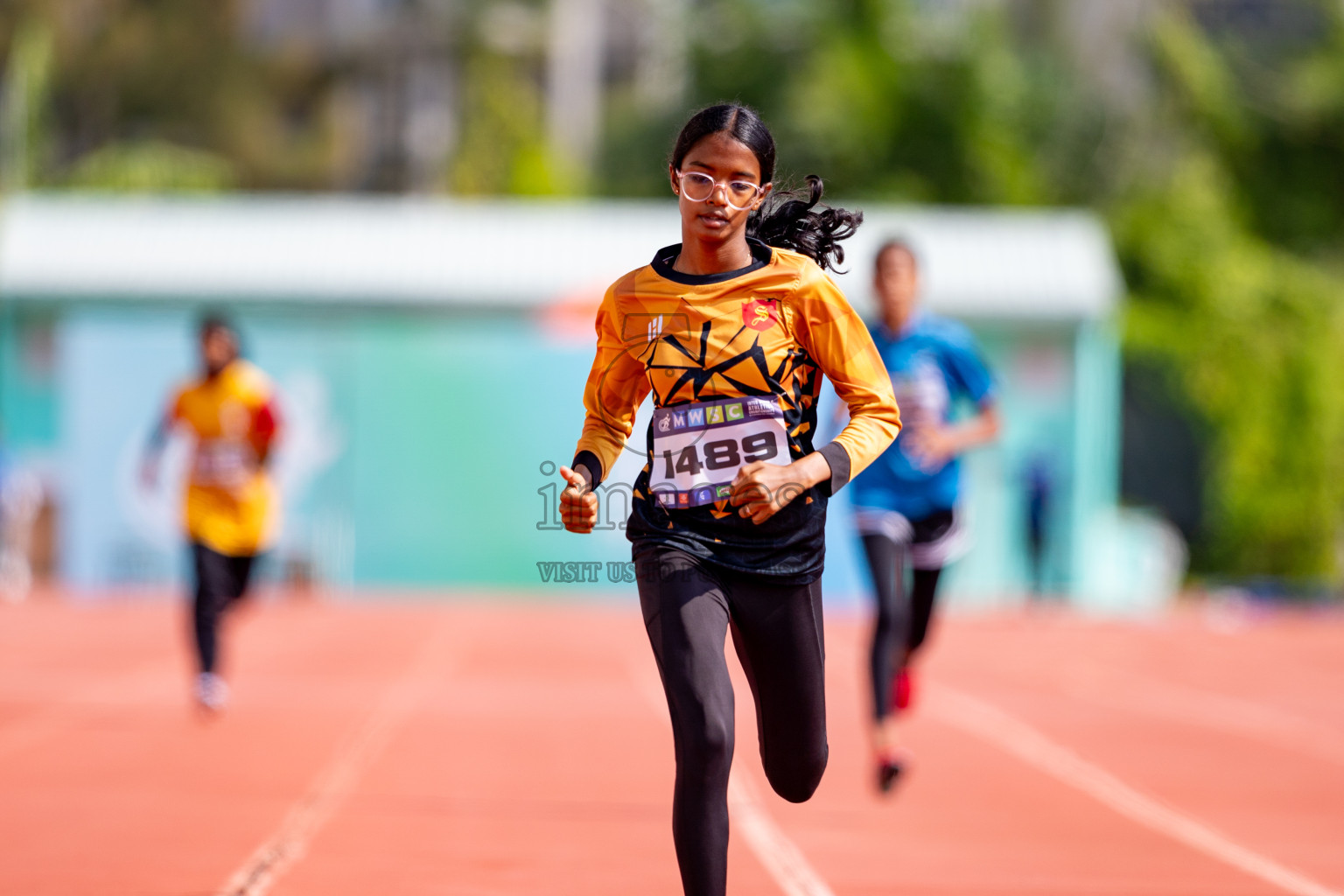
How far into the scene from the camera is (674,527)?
4535 mm

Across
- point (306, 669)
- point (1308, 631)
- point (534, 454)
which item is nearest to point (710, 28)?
point (534, 454)

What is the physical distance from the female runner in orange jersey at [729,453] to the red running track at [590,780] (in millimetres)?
1816

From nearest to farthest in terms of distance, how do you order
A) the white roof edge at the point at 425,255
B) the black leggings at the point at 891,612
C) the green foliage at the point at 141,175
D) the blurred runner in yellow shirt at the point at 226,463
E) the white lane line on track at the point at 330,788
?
the white lane line on track at the point at 330,788 < the black leggings at the point at 891,612 < the blurred runner in yellow shirt at the point at 226,463 < the white roof edge at the point at 425,255 < the green foliage at the point at 141,175

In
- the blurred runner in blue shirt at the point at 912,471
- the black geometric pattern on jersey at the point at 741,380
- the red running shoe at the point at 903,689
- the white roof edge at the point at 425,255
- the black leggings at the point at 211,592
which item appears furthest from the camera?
the white roof edge at the point at 425,255

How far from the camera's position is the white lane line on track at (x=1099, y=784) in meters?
6.82

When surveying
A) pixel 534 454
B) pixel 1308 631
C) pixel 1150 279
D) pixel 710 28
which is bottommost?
pixel 1308 631

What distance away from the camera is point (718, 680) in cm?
443

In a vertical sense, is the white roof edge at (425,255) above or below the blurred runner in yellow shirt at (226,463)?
above

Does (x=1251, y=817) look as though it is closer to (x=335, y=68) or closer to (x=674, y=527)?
(x=674, y=527)

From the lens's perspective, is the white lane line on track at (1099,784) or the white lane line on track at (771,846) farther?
the white lane line on track at (1099,784)

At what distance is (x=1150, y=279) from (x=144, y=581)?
1629cm

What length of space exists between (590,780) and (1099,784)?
2284 millimetres

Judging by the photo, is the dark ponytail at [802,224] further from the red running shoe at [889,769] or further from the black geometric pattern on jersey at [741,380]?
the red running shoe at [889,769]

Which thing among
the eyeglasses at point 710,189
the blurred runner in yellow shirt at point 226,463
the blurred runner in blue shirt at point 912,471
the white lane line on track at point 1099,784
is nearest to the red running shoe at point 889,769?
the blurred runner in blue shirt at point 912,471
